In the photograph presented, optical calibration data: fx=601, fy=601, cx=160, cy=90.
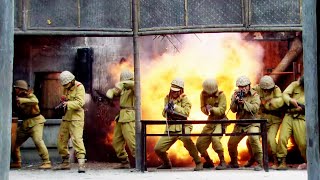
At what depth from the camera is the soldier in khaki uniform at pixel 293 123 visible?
12859 mm

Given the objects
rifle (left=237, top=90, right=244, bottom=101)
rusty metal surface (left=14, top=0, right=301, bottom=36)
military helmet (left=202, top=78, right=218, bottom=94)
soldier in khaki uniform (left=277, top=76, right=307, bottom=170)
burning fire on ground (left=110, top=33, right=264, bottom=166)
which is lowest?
soldier in khaki uniform (left=277, top=76, right=307, bottom=170)

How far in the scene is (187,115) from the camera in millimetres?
13016

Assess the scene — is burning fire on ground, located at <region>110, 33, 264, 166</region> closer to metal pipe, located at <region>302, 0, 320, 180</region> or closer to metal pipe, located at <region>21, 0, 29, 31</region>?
metal pipe, located at <region>21, 0, 29, 31</region>

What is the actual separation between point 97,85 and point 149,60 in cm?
158

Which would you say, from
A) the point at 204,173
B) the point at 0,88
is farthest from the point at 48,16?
the point at 0,88

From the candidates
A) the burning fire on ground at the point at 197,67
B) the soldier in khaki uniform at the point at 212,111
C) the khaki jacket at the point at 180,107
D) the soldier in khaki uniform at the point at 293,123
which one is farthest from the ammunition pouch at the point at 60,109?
the soldier in khaki uniform at the point at 293,123

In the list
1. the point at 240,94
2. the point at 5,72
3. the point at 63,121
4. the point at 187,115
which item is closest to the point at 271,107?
the point at 240,94

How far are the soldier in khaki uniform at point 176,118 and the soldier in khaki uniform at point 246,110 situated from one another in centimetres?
90

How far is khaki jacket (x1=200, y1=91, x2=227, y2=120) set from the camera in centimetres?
A: 1320

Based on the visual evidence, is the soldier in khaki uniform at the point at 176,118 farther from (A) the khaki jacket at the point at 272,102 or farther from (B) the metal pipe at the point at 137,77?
(A) the khaki jacket at the point at 272,102

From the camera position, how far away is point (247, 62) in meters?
16.5

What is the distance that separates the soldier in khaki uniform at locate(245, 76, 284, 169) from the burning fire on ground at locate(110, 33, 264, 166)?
8.69ft

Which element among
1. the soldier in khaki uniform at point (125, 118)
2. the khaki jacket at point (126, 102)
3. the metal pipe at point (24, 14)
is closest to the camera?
the metal pipe at point (24, 14)

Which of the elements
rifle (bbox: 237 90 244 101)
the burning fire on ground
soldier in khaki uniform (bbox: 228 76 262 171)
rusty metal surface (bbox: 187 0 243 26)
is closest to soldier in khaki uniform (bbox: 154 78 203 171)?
soldier in khaki uniform (bbox: 228 76 262 171)
